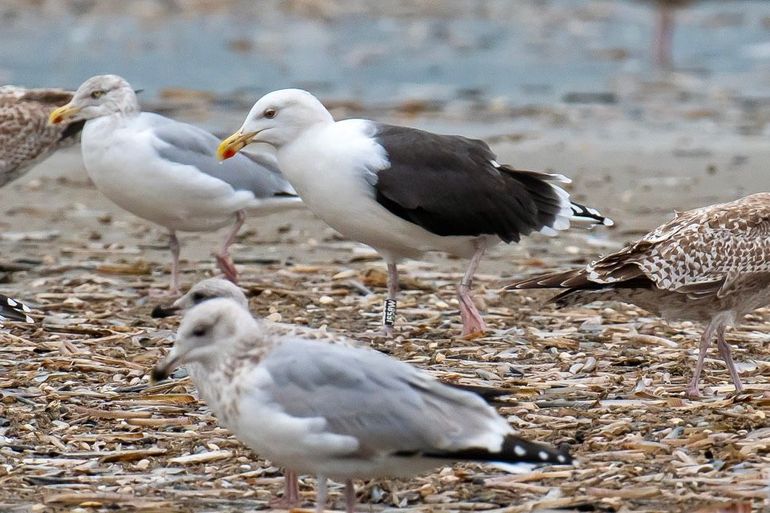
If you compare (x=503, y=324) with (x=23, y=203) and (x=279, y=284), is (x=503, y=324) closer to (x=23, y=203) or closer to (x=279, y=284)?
(x=279, y=284)

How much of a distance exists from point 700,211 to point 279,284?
116 inches

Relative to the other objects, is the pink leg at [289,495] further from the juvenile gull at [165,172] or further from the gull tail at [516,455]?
the juvenile gull at [165,172]

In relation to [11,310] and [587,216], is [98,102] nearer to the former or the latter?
[11,310]

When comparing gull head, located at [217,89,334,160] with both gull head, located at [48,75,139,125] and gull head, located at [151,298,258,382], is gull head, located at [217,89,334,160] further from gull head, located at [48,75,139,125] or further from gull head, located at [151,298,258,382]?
gull head, located at [151,298,258,382]

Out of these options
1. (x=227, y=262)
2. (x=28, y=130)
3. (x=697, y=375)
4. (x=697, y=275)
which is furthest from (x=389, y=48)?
(x=697, y=375)

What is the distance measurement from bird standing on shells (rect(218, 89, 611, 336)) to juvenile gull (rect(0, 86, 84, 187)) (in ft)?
9.87

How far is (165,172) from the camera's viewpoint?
9250 mm

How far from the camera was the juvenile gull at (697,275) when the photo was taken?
6.85 meters

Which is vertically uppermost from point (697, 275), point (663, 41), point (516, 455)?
point (663, 41)

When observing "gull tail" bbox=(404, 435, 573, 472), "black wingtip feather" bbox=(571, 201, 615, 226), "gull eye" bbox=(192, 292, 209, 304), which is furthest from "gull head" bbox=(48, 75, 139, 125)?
"gull tail" bbox=(404, 435, 573, 472)

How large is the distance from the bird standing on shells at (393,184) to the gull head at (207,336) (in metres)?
2.85

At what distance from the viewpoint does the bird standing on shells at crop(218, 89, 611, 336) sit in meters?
7.91

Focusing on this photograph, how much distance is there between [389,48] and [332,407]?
766 inches

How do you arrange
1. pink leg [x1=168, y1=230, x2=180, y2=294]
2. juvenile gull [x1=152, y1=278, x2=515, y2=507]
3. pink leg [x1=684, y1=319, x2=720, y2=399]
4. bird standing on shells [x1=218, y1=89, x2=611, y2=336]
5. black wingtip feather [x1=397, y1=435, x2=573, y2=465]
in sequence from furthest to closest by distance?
pink leg [x1=168, y1=230, x2=180, y2=294]
bird standing on shells [x1=218, y1=89, x2=611, y2=336]
pink leg [x1=684, y1=319, x2=720, y2=399]
juvenile gull [x1=152, y1=278, x2=515, y2=507]
black wingtip feather [x1=397, y1=435, x2=573, y2=465]
